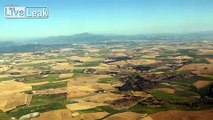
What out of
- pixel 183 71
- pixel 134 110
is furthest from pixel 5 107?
pixel 183 71

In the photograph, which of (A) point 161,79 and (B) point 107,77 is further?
(B) point 107,77

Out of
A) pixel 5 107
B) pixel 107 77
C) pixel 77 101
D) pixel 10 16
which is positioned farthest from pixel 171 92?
pixel 10 16

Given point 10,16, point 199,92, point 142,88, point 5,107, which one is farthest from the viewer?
point 142,88

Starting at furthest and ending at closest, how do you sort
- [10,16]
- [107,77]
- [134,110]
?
[107,77]
[134,110]
[10,16]

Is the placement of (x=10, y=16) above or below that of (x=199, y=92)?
above

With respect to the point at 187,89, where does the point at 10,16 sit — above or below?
above

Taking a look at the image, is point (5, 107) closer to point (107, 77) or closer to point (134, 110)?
point (134, 110)

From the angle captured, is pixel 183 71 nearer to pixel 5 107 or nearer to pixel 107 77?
pixel 107 77

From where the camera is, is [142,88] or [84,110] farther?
[142,88]

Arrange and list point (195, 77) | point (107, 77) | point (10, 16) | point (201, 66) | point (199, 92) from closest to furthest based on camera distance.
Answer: point (10, 16)
point (199, 92)
point (195, 77)
point (107, 77)
point (201, 66)
